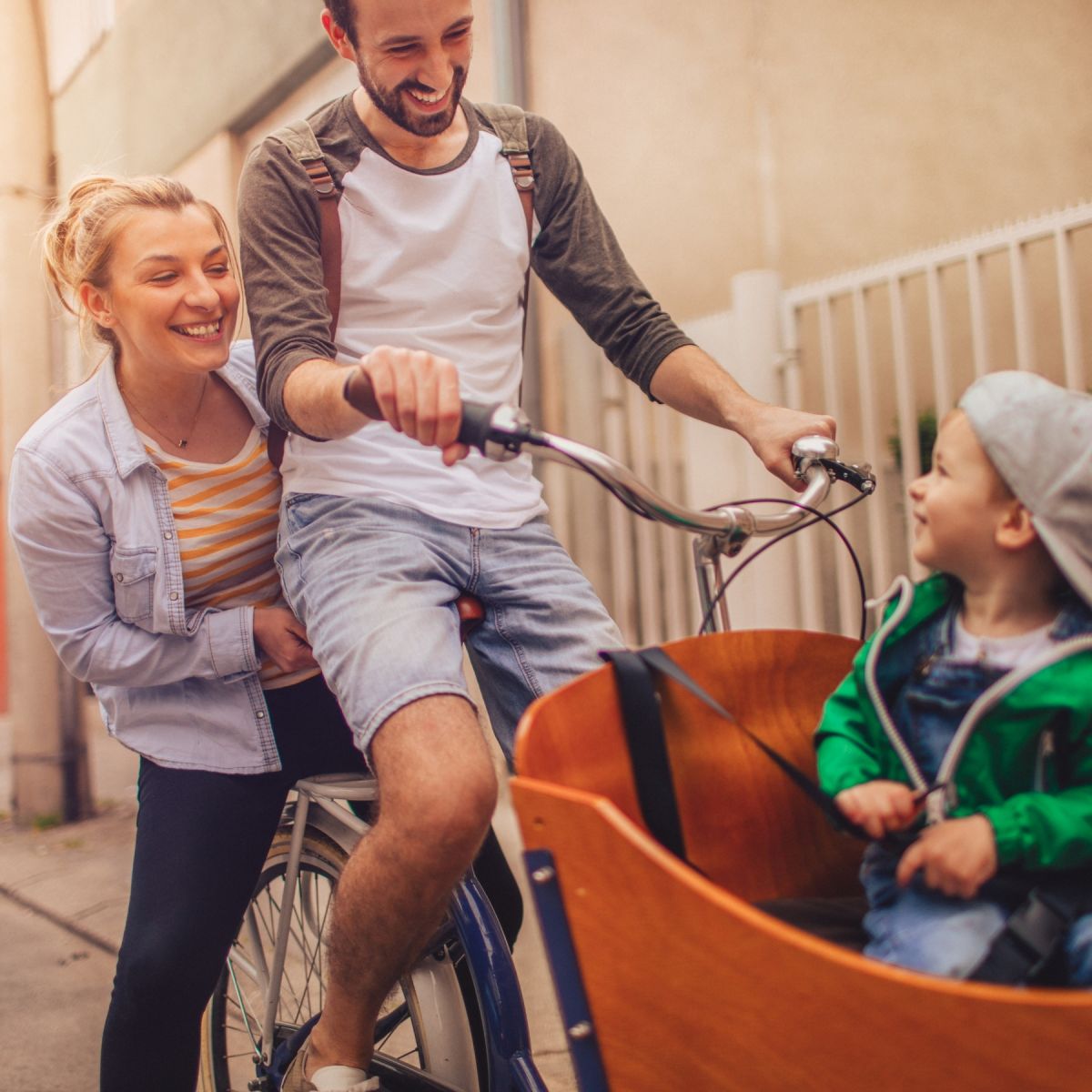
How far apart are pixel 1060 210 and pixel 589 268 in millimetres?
1535

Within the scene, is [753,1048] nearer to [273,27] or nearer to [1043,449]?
[1043,449]

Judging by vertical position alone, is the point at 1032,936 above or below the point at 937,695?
below

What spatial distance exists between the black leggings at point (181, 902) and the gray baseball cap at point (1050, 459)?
1189 mm

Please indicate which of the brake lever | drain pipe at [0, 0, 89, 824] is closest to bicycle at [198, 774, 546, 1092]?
the brake lever

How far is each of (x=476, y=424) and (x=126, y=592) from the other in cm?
81

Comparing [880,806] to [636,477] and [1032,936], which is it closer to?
[1032,936]

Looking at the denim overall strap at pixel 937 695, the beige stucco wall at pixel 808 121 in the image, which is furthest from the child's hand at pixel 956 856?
the beige stucco wall at pixel 808 121

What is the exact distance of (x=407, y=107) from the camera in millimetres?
1553

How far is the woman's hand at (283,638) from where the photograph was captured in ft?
5.52

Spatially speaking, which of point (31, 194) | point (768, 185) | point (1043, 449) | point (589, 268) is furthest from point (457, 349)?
point (31, 194)

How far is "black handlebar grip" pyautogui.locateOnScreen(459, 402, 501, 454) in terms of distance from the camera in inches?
45.0

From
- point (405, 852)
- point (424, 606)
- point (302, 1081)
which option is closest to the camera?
point (405, 852)

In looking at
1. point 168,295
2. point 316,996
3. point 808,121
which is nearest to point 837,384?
point 808,121

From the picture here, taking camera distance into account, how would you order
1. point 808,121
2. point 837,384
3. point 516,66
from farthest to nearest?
point 516,66, point 808,121, point 837,384
